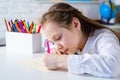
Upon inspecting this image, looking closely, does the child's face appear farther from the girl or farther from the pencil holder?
the pencil holder

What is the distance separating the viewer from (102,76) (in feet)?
2.32

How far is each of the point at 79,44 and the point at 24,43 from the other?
29 cm

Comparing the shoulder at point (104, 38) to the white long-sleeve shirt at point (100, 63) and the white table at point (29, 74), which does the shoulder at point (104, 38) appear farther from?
the white table at point (29, 74)

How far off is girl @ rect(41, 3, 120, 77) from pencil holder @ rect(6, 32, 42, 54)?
0.17 metres

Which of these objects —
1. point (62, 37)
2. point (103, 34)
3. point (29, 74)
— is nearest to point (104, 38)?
point (103, 34)

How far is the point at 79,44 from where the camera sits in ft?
3.21

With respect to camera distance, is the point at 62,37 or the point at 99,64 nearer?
the point at 99,64

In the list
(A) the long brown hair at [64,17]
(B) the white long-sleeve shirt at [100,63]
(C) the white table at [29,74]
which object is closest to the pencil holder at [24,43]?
(A) the long brown hair at [64,17]

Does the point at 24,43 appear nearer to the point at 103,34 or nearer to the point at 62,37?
the point at 62,37

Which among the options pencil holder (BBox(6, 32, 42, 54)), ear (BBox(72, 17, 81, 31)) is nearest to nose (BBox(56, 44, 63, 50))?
ear (BBox(72, 17, 81, 31))

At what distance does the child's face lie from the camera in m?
0.89

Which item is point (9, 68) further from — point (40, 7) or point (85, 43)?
point (40, 7)

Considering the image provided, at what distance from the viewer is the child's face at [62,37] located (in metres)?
0.89

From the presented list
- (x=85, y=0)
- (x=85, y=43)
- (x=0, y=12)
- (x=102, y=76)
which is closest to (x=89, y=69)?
(x=102, y=76)
